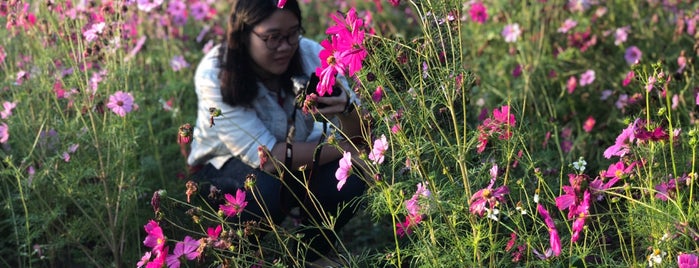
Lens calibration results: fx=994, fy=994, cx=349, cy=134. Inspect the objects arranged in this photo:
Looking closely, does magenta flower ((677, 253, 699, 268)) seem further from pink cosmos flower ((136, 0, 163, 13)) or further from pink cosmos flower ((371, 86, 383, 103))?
pink cosmos flower ((136, 0, 163, 13))

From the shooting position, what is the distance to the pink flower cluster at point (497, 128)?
2041 millimetres

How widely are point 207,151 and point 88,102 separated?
15.2 inches

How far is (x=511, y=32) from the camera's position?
3.99 m

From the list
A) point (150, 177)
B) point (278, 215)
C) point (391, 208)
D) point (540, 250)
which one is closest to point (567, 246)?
point (540, 250)

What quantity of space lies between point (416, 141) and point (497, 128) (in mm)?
235

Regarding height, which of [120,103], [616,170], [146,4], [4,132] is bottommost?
[4,132]

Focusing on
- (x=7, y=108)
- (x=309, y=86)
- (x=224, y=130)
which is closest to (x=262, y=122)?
(x=224, y=130)

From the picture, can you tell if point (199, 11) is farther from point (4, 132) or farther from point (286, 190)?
point (286, 190)

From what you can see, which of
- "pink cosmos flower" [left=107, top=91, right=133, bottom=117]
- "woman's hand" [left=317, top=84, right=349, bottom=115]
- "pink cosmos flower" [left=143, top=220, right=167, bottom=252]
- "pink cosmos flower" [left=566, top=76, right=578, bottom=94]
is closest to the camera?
"pink cosmos flower" [left=143, top=220, right=167, bottom=252]

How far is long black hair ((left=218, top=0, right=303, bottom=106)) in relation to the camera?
279 centimetres

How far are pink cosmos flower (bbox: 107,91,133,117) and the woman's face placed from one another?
1.25 feet

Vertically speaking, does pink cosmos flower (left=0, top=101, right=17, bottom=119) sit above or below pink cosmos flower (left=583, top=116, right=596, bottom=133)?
above

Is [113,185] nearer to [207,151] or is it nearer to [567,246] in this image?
[207,151]

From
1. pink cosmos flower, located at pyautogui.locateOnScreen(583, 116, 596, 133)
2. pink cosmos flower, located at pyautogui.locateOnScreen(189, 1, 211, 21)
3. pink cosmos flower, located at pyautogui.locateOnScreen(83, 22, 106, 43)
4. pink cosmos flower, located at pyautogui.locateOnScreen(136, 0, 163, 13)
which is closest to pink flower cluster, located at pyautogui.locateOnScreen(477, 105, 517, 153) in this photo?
pink cosmos flower, located at pyautogui.locateOnScreen(83, 22, 106, 43)
